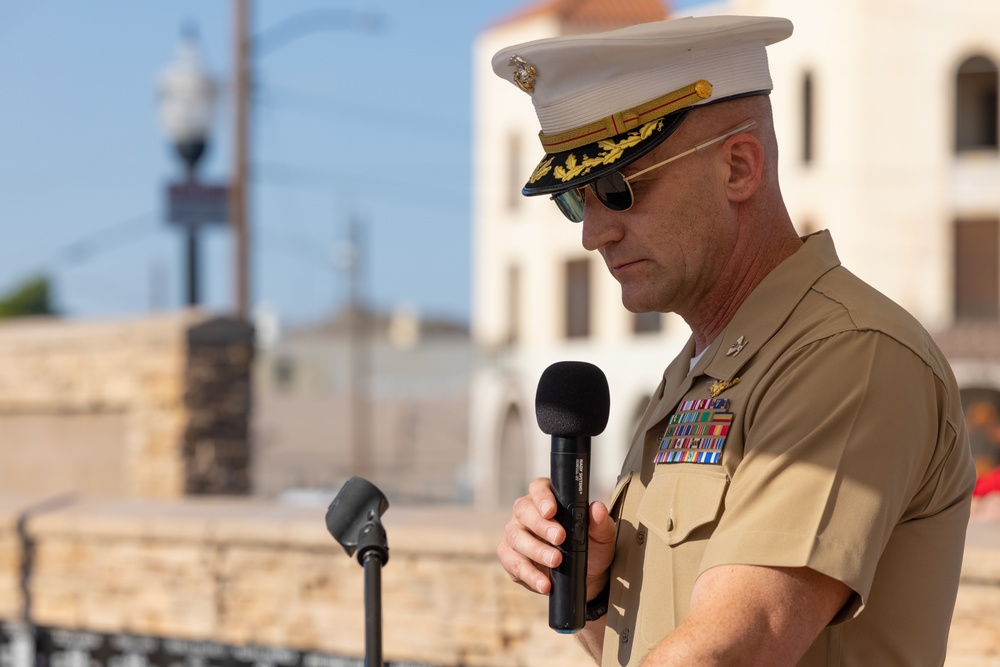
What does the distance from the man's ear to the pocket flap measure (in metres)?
0.43

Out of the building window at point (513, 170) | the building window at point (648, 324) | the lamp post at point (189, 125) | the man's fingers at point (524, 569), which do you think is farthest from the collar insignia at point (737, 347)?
the building window at point (513, 170)

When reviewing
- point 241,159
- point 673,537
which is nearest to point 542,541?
point 673,537

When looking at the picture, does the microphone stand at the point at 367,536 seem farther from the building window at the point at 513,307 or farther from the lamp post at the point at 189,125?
the building window at the point at 513,307

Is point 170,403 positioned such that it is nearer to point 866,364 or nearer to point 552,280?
point 866,364

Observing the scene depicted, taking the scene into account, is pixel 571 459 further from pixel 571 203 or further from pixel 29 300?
pixel 29 300

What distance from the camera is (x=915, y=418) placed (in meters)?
1.72

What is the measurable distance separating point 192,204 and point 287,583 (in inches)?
348

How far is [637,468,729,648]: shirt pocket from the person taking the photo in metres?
1.85

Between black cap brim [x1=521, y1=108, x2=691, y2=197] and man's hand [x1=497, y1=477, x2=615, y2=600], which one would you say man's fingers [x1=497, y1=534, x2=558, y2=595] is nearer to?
man's hand [x1=497, y1=477, x2=615, y2=600]

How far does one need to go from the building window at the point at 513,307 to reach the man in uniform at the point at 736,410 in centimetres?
2979

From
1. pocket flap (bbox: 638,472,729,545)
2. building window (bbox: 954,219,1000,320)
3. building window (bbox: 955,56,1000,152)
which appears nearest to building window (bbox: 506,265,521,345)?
building window (bbox: 954,219,1000,320)

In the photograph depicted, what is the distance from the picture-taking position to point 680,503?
1911mm

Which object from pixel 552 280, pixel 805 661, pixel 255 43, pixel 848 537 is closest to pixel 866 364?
pixel 848 537

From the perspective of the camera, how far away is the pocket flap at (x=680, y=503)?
1.84 metres
